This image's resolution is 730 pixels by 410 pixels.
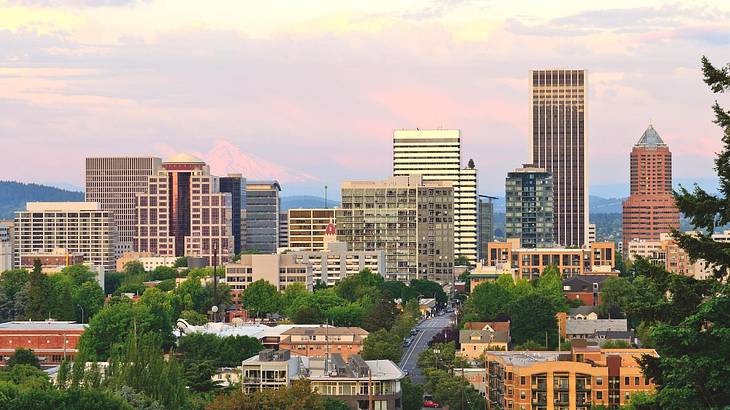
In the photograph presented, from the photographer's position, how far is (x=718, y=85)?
35500mm

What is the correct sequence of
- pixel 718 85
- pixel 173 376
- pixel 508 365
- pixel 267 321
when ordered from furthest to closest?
pixel 267 321, pixel 508 365, pixel 173 376, pixel 718 85

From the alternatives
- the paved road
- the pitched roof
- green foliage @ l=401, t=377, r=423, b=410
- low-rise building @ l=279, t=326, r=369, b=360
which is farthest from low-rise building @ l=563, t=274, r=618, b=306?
green foliage @ l=401, t=377, r=423, b=410

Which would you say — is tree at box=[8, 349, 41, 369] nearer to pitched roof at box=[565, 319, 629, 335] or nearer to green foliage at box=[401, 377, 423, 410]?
green foliage at box=[401, 377, 423, 410]

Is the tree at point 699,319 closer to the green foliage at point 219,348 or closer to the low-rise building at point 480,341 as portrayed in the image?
the green foliage at point 219,348

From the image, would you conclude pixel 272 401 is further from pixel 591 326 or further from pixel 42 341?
pixel 591 326

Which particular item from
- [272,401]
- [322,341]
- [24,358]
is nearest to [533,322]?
[322,341]

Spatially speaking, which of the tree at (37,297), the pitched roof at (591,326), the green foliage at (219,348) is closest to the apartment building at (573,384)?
the green foliage at (219,348)

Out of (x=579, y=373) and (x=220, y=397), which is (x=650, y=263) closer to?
(x=220, y=397)

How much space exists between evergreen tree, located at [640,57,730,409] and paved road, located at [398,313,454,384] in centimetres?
8468

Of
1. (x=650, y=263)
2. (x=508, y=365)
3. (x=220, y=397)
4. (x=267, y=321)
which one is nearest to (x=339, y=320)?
(x=267, y=321)

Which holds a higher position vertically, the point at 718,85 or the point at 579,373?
the point at 718,85

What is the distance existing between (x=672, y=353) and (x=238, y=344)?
96.1 meters

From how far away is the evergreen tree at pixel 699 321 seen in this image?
3469 centimetres

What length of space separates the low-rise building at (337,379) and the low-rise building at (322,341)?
2986 centimetres
